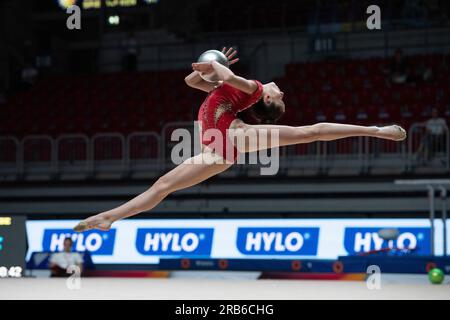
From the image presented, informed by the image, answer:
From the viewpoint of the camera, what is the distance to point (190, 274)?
12211mm

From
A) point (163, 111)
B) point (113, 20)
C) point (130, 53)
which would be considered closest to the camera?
point (163, 111)

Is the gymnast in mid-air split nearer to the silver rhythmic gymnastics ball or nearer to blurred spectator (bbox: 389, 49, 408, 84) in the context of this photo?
the silver rhythmic gymnastics ball

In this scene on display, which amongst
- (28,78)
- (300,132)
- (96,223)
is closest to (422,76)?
(28,78)

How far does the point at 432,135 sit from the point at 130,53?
8.88m

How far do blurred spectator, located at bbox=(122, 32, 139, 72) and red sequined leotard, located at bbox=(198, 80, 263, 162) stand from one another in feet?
45.1

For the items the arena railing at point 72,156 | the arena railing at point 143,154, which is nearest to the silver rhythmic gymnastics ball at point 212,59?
the arena railing at point 143,154

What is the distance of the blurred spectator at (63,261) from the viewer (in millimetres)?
11500

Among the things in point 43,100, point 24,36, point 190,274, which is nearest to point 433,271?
point 190,274

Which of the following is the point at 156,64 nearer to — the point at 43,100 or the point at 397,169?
the point at 43,100

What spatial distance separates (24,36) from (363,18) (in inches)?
385

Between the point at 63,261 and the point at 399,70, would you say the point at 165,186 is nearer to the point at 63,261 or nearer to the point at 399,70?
the point at 63,261

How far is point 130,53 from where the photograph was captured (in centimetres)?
1977

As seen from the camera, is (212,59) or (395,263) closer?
(212,59)

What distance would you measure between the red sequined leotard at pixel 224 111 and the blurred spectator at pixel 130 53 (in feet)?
45.1
